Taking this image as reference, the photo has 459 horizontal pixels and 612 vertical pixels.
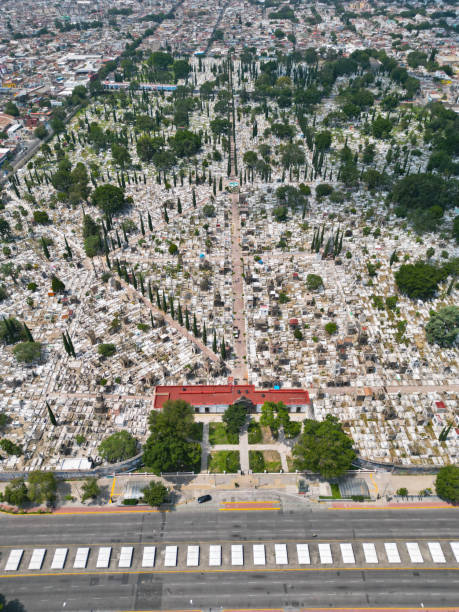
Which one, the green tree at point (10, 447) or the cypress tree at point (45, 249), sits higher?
the cypress tree at point (45, 249)

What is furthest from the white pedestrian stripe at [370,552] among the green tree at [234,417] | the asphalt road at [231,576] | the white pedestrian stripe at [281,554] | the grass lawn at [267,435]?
the green tree at [234,417]

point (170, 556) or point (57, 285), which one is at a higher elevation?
point (57, 285)

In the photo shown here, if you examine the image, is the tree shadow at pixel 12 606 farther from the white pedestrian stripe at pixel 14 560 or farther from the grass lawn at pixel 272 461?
the grass lawn at pixel 272 461

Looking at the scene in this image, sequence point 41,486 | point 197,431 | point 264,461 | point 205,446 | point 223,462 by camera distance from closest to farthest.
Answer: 1. point 41,486
2. point 223,462
3. point 264,461
4. point 197,431
5. point 205,446

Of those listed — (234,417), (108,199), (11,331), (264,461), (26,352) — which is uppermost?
(108,199)

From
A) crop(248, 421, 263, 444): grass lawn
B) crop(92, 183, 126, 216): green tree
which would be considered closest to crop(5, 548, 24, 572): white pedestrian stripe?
crop(248, 421, 263, 444): grass lawn

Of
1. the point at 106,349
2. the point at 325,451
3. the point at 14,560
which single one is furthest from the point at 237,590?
the point at 106,349

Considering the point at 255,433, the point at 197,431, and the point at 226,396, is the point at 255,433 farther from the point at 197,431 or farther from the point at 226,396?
the point at 197,431

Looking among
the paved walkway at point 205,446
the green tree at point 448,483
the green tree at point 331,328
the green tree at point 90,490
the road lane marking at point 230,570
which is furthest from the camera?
the green tree at point 331,328
